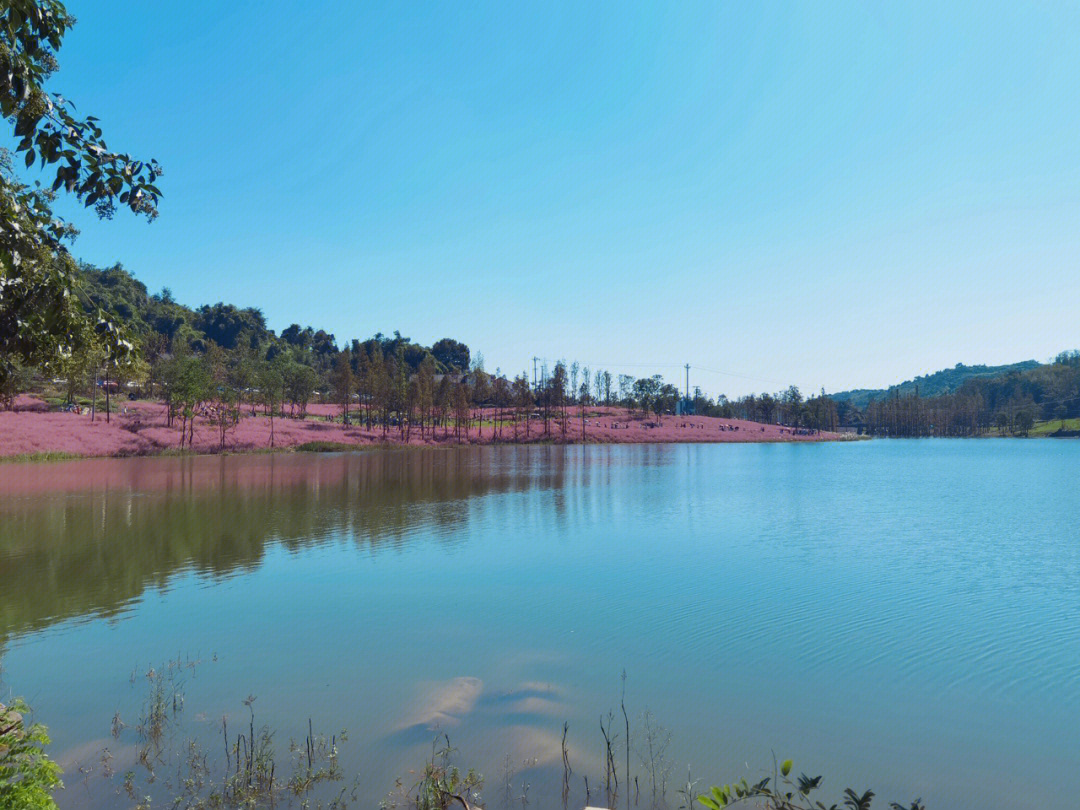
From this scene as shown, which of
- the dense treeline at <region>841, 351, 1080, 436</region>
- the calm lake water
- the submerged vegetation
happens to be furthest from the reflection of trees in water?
the dense treeline at <region>841, 351, 1080, 436</region>

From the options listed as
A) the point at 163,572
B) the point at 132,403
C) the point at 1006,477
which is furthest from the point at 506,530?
the point at 132,403

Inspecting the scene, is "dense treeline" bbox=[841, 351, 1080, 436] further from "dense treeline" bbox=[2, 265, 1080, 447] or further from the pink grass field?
the pink grass field

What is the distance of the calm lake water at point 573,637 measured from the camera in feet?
25.4

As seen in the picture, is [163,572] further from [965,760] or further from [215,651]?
[965,760]

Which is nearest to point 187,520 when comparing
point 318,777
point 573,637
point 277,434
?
point 573,637

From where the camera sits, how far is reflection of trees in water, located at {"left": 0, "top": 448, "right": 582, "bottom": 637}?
50.6ft

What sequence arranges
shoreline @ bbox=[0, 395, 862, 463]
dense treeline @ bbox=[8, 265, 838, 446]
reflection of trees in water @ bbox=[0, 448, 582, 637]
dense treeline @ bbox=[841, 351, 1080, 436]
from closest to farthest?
reflection of trees in water @ bbox=[0, 448, 582, 637] → shoreline @ bbox=[0, 395, 862, 463] → dense treeline @ bbox=[8, 265, 838, 446] → dense treeline @ bbox=[841, 351, 1080, 436]

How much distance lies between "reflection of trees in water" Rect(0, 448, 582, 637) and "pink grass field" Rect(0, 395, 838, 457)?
21.5ft

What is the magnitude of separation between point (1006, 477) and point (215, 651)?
4739cm

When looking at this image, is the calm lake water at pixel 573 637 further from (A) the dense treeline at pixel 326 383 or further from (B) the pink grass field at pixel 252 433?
(B) the pink grass field at pixel 252 433

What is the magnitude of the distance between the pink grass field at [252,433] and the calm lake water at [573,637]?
97.8 feet

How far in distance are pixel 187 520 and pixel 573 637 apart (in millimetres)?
18085

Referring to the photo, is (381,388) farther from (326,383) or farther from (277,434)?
(326,383)

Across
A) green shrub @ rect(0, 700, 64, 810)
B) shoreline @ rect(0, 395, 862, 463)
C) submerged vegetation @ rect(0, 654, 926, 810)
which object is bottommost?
submerged vegetation @ rect(0, 654, 926, 810)
